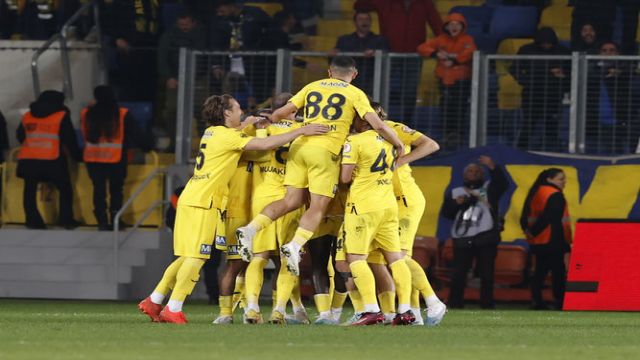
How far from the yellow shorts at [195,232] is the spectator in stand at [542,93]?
26.1 feet

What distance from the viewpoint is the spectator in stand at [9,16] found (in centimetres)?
2680

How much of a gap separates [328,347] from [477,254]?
980cm

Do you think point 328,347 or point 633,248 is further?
→ point 633,248

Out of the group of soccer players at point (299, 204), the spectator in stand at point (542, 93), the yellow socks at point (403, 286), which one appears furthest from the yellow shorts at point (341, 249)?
the spectator in stand at point (542, 93)

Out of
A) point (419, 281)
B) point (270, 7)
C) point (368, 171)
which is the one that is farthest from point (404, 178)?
point (270, 7)

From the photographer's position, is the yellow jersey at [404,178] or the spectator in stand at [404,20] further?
the spectator in stand at [404,20]

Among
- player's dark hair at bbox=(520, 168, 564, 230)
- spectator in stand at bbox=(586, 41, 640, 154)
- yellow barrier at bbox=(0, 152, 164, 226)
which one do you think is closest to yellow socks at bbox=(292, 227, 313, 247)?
player's dark hair at bbox=(520, 168, 564, 230)

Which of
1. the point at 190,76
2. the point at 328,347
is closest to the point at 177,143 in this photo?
the point at 190,76

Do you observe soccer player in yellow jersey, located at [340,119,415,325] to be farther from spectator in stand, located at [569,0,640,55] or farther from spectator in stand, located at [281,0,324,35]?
spectator in stand, located at [281,0,324,35]

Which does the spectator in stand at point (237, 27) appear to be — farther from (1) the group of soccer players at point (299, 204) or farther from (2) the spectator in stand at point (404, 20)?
(1) the group of soccer players at point (299, 204)

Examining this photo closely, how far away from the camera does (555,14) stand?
81.4 feet

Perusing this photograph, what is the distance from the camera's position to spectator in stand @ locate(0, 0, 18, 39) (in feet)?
87.9

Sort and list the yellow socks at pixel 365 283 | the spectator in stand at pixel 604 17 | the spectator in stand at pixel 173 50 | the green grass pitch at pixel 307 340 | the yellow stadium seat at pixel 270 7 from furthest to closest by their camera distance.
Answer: the yellow stadium seat at pixel 270 7 < the spectator in stand at pixel 173 50 < the spectator in stand at pixel 604 17 < the yellow socks at pixel 365 283 < the green grass pitch at pixel 307 340

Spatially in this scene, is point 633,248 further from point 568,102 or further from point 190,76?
point 190,76
